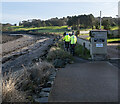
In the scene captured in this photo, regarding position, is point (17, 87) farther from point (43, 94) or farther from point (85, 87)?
point (85, 87)

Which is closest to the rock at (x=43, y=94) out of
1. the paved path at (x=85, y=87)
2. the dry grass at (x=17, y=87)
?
the paved path at (x=85, y=87)

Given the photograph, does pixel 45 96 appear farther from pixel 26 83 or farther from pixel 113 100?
pixel 113 100

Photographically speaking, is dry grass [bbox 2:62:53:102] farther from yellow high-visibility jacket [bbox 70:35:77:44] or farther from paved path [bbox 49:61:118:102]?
yellow high-visibility jacket [bbox 70:35:77:44]

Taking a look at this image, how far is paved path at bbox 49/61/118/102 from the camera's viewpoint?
575cm

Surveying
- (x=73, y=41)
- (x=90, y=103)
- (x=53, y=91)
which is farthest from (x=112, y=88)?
(x=73, y=41)

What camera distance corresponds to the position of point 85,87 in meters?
6.77

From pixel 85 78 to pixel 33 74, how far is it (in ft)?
7.19

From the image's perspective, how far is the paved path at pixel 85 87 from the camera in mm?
5750

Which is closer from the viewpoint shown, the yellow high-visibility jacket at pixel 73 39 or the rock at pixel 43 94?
the rock at pixel 43 94

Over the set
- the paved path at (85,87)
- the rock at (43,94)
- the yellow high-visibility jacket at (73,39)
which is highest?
the yellow high-visibility jacket at (73,39)

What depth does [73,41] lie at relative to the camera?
50.3 feet

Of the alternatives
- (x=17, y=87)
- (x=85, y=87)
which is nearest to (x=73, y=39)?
(x=85, y=87)

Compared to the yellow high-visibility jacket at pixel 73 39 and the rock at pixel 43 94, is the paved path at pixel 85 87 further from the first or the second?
the yellow high-visibility jacket at pixel 73 39

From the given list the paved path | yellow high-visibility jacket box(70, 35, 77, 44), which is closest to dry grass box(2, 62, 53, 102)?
the paved path
